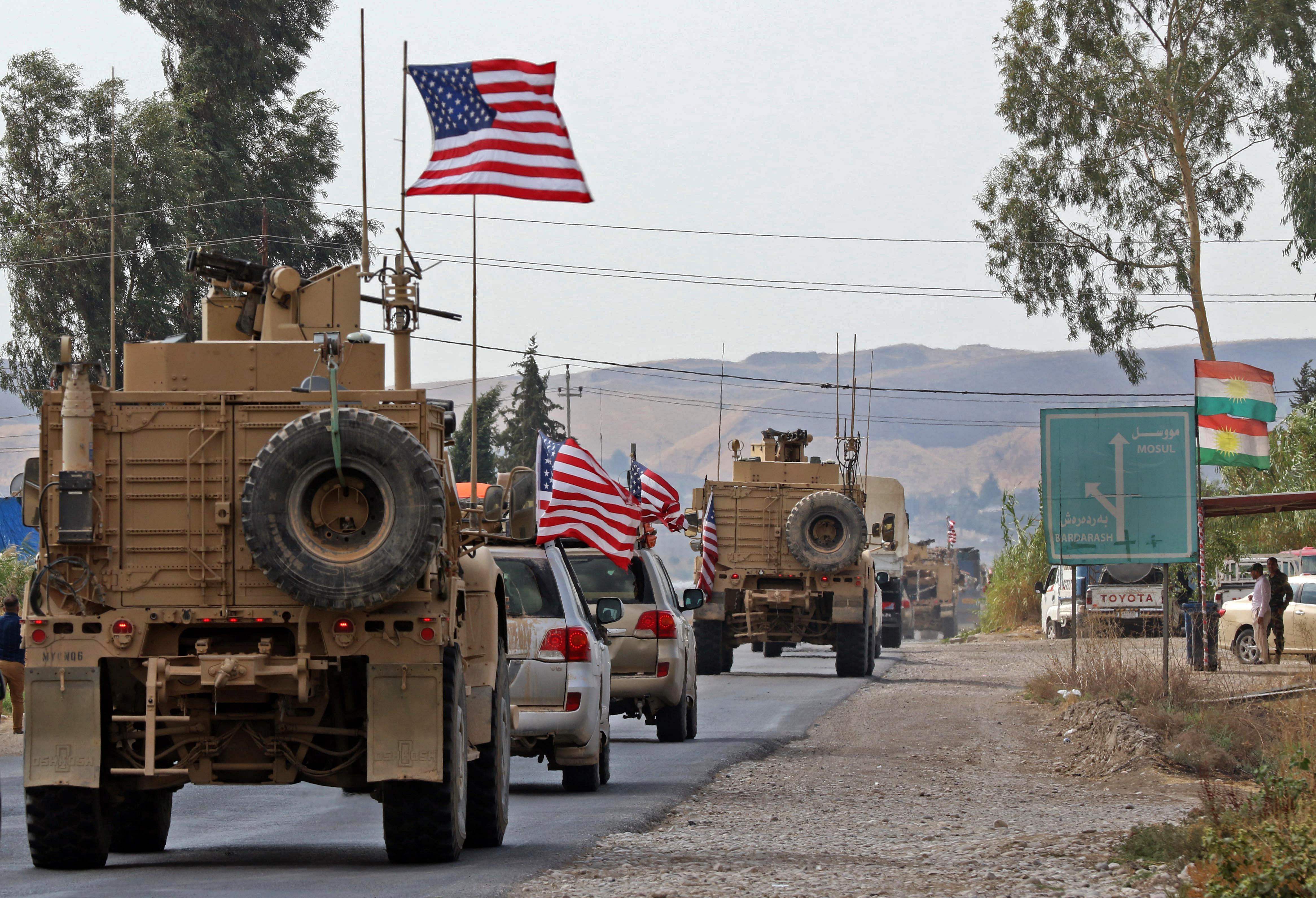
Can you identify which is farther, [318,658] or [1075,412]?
[1075,412]

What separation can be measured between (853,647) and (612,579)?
1279 centimetres

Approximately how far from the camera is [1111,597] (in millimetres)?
30188

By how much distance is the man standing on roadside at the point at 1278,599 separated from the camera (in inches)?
1104

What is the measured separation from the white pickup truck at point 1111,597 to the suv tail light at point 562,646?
1625cm

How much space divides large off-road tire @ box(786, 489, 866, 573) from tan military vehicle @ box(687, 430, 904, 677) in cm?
1

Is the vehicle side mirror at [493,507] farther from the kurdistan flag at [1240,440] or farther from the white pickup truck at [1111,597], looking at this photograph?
the white pickup truck at [1111,597]

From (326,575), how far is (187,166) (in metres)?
41.3

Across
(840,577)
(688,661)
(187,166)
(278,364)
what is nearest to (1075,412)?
(688,661)

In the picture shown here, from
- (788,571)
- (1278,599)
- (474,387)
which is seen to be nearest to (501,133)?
(474,387)

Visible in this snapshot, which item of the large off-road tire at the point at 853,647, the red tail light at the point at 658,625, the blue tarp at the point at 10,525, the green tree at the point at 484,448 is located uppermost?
the green tree at the point at 484,448

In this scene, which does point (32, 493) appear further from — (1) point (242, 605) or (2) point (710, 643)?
(2) point (710, 643)

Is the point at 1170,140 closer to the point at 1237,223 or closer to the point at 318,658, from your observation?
the point at 1237,223

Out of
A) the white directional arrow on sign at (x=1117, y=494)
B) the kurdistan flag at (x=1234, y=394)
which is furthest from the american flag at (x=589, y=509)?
the kurdistan flag at (x=1234, y=394)

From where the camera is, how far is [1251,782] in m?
14.3
